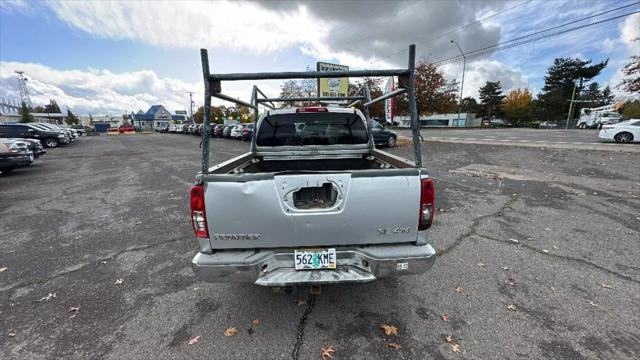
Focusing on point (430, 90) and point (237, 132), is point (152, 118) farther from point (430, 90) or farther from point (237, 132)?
point (430, 90)

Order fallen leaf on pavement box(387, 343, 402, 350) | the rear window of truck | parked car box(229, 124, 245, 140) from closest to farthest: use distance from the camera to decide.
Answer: fallen leaf on pavement box(387, 343, 402, 350)
the rear window of truck
parked car box(229, 124, 245, 140)

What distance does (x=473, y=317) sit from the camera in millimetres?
2650

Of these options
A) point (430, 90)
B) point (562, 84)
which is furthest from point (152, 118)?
point (562, 84)

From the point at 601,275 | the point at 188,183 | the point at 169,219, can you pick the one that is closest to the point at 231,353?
the point at 169,219

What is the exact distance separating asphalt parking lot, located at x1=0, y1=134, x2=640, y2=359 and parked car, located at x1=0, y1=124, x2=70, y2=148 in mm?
17914

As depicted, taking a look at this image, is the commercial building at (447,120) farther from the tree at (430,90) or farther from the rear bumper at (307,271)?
the rear bumper at (307,271)

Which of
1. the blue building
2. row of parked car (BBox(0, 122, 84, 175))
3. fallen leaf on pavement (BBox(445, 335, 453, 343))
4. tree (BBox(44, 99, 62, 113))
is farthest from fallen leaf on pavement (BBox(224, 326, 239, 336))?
tree (BBox(44, 99, 62, 113))

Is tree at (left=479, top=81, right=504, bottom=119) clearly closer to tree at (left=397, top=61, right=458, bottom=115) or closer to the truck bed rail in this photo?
tree at (left=397, top=61, right=458, bottom=115)

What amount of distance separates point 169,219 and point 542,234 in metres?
6.62

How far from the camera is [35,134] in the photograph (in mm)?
18875

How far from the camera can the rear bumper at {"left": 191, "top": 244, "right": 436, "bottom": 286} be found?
2258 mm

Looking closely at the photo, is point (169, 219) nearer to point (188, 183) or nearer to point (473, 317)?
point (188, 183)

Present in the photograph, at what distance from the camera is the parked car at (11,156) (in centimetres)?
873

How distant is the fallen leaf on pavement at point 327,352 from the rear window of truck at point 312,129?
9.07ft
